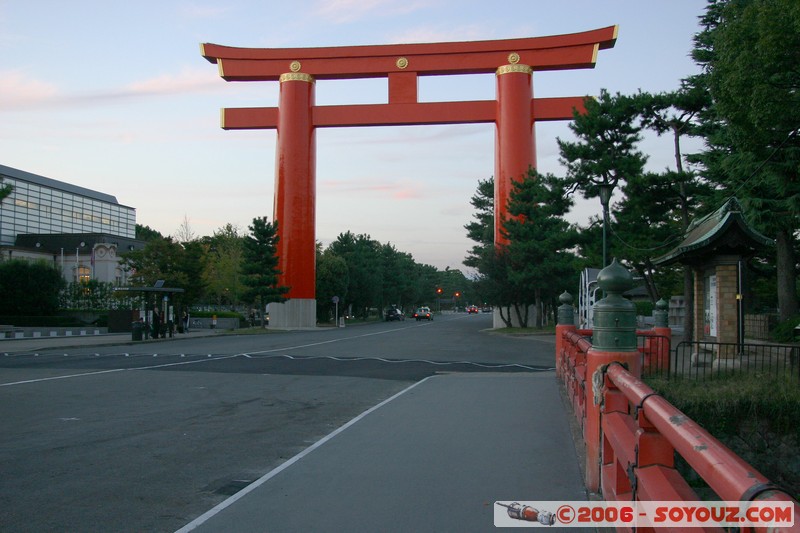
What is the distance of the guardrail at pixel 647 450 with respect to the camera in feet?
6.13

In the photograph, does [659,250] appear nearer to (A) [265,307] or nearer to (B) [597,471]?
(B) [597,471]

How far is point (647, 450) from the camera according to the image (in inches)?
125

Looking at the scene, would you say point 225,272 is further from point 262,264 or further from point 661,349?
point 661,349

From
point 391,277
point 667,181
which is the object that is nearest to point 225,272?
point 391,277

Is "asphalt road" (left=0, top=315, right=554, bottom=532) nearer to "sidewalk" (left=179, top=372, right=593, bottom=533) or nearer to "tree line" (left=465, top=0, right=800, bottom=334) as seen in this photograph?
"sidewalk" (left=179, top=372, right=593, bottom=533)

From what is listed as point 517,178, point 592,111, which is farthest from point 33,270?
point 592,111

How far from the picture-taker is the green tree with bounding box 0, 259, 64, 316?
160ft

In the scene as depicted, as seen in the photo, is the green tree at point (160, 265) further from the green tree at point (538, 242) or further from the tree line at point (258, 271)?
the green tree at point (538, 242)

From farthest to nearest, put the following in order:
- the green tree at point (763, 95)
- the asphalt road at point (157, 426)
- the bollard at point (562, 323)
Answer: the green tree at point (763, 95) → the bollard at point (562, 323) → the asphalt road at point (157, 426)

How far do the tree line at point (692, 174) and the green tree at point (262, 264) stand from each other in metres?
14.7

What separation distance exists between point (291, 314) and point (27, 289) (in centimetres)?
1845

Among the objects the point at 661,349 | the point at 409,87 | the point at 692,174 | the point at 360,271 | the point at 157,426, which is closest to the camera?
the point at 157,426

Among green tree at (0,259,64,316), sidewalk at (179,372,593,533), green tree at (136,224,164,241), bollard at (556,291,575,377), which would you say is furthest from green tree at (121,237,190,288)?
green tree at (136,224,164,241)

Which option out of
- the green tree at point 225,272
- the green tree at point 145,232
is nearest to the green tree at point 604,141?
the green tree at point 225,272
